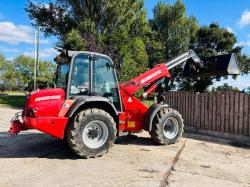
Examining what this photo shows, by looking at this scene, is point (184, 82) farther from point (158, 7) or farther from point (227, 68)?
point (227, 68)

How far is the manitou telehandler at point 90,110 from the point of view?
22.3ft

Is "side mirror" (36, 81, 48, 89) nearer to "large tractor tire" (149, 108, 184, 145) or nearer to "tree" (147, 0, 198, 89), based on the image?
"large tractor tire" (149, 108, 184, 145)

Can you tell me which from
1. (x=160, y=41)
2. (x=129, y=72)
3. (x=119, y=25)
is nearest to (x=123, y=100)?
(x=129, y=72)

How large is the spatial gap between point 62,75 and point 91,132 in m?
1.73

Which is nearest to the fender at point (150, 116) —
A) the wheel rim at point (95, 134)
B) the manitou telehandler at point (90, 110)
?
the manitou telehandler at point (90, 110)

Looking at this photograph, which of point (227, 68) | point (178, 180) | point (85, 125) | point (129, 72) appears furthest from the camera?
point (129, 72)

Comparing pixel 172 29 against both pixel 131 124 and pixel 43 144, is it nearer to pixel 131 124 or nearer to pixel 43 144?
pixel 131 124

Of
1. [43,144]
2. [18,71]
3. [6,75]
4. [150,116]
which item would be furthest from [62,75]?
[18,71]

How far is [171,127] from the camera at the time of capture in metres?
8.93

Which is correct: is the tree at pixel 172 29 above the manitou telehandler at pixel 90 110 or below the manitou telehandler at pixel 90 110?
above

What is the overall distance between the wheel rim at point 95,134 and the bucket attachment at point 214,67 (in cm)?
423

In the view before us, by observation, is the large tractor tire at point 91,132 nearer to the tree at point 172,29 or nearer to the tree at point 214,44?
the tree at point 214,44

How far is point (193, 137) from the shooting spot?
1041 centimetres

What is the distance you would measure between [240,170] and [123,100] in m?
3.34
